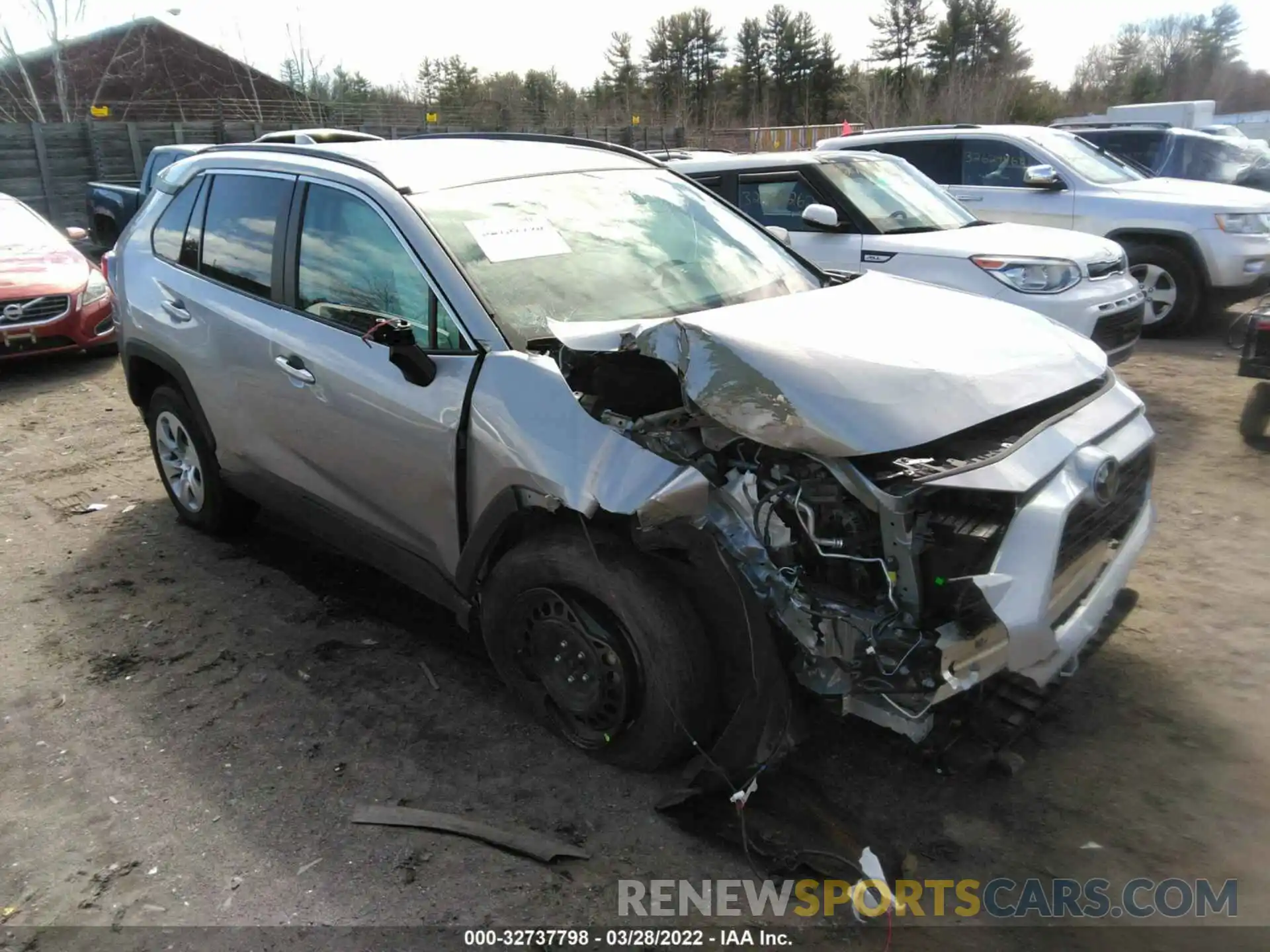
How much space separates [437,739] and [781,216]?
5.55 m

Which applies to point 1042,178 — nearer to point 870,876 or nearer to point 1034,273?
point 1034,273

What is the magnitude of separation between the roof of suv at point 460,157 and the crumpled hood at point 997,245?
313cm

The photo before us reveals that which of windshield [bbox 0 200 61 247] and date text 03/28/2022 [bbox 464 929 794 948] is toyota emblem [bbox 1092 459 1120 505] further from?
windshield [bbox 0 200 61 247]

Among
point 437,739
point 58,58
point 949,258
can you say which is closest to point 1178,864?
point 437,739

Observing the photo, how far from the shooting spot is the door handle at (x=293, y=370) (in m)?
3.63

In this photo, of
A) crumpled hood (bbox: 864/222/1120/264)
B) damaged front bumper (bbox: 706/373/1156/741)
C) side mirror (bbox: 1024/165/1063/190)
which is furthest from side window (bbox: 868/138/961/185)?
damaged front bumper (bbox: 706/373/1156/741)

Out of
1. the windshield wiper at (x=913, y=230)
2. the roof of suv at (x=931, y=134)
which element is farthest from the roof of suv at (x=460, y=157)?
the roof of suv at (x=931, y=134)

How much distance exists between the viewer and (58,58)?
3136 cm

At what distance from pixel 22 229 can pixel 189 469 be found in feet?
21.8

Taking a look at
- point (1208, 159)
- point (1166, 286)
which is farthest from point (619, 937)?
point (1208, 159)

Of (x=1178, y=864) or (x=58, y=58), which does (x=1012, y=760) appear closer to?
(x=1178, y=864)

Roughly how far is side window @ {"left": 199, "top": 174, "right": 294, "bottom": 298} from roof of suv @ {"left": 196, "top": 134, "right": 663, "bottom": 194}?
0.17 meters

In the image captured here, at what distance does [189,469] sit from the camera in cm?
493

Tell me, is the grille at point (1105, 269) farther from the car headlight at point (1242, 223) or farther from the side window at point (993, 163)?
the side window at point (993, 163)
